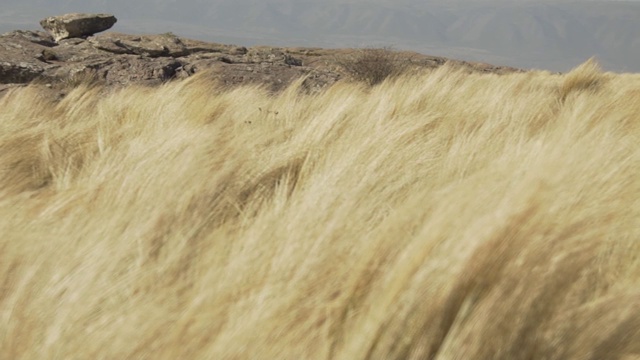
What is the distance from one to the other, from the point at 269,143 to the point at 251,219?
1.06 m

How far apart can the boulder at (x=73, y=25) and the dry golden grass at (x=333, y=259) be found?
47.0 feet

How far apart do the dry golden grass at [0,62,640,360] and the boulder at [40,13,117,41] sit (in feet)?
47.0

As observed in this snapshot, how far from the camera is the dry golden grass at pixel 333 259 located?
114cm


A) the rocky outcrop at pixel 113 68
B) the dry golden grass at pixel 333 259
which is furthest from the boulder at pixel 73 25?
the dry golden grass at pixel 333 259

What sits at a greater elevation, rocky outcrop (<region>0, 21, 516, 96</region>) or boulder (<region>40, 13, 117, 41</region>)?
rocky outcrop (<region>0, 21, 516, 96</region>)

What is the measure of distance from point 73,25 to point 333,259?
1548 centimetres

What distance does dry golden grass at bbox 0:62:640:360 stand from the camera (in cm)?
114

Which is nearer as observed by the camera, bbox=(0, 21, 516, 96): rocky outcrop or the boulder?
bbox=(0, 21, 516, 96): rocky outcrop

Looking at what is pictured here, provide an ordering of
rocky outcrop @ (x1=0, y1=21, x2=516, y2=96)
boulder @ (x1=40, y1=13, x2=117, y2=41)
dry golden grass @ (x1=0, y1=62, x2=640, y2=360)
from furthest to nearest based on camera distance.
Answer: boulder @ (x1=40, y1=13, x2=117, y2=41) → rocky outcrop @ (x1=0, y1=21, x2=516, y2=96) → dry golden grass @ (x1=0, y1=62, x2=640, y2=360)

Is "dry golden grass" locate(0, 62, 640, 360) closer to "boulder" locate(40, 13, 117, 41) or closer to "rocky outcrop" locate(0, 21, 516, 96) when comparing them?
"rocky outcrop" locate(0, 21, 516, 96)

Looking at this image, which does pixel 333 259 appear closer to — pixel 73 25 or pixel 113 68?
pixel 113 68

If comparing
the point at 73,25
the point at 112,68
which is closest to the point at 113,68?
the point at 112,68

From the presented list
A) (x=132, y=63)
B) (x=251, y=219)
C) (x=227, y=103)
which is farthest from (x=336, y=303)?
(x=132, y=63)

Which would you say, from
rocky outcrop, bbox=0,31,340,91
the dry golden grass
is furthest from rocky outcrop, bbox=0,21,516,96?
the dry golden grass
